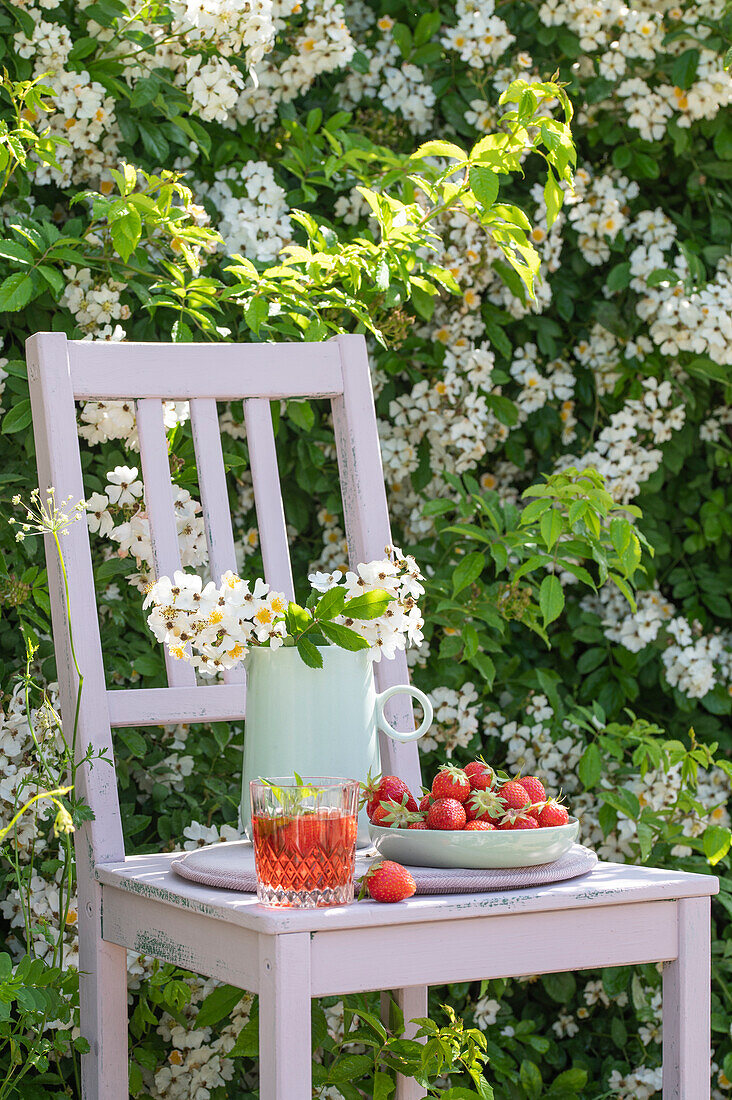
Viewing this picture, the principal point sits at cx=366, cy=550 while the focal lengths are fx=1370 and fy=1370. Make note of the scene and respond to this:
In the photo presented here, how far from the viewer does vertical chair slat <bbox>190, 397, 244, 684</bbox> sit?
1.46m

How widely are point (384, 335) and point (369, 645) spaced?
942mm

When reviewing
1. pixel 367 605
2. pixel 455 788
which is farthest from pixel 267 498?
pixel 455 788

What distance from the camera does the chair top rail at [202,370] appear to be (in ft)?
4.61

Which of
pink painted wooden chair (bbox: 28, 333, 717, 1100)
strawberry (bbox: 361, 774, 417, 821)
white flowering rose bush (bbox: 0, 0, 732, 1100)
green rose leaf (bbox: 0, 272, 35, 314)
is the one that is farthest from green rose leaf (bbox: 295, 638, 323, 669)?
green rose leaf (bbox: 0, 272, 35, 314)

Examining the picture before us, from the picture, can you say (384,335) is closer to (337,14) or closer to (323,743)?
(337,14)

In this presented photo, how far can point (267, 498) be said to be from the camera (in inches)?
58.5

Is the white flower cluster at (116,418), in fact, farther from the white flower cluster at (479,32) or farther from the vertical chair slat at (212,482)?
the white flower cluster at (479,32)

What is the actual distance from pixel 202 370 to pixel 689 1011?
31.3 inches

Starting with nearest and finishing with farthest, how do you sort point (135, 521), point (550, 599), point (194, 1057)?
point (135, 521) < point (194, 1057) < point (550, 599)

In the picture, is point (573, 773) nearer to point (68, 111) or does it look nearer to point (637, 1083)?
point (637, 1083)

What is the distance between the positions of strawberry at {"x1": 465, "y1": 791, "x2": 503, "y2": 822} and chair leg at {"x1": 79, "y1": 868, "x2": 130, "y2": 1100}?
395 millimetres

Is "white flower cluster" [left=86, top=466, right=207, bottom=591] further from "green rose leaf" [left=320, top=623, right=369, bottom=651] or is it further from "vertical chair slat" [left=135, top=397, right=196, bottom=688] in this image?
"green rose leaf" [left=320, top=623, right=369, bottom=651]

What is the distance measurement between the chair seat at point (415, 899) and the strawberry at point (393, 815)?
0.23ft

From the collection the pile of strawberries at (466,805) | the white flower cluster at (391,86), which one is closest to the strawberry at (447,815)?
the pile of strawberries at (466,805)
